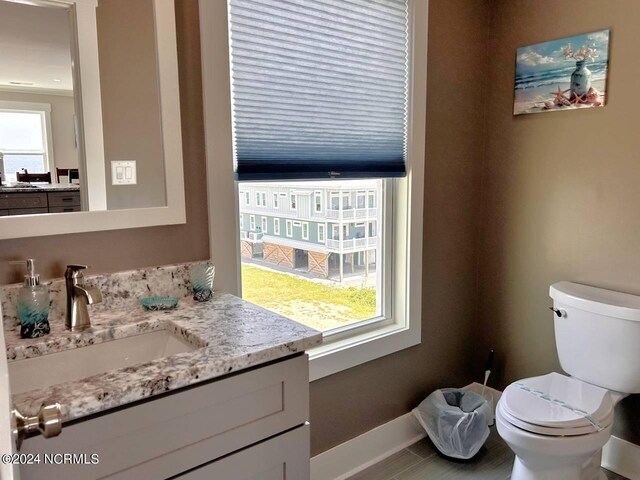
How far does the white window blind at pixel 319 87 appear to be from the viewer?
1.71 meters

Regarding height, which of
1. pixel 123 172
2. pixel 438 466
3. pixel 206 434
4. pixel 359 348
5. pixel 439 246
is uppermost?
pixel 123 172

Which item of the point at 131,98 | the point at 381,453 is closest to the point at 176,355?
the point at 131,98

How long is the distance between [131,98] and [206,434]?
1.00 meters

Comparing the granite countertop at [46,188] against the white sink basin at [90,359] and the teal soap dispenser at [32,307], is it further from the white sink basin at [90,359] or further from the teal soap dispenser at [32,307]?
the white sink basin at [90,359]

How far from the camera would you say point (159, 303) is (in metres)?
1.42

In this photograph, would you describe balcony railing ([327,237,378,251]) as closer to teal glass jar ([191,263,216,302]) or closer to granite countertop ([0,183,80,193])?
teal glass jar ([191,263,216,302])

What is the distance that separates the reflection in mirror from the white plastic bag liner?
1603 millimetres

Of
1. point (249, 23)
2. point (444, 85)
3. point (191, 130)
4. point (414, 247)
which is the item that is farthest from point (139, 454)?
point (444, 85)

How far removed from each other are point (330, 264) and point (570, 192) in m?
1.17

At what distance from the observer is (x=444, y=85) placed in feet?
7.70

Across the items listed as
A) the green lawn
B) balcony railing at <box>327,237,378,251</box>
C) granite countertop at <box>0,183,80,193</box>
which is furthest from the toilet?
granite countertop at <box>0,183,80,193</box>

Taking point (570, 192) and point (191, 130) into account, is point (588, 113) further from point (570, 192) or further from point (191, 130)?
point (191, 130)

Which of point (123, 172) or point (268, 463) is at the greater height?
point (123, 172)

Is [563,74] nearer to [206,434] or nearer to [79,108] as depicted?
[79,108]
